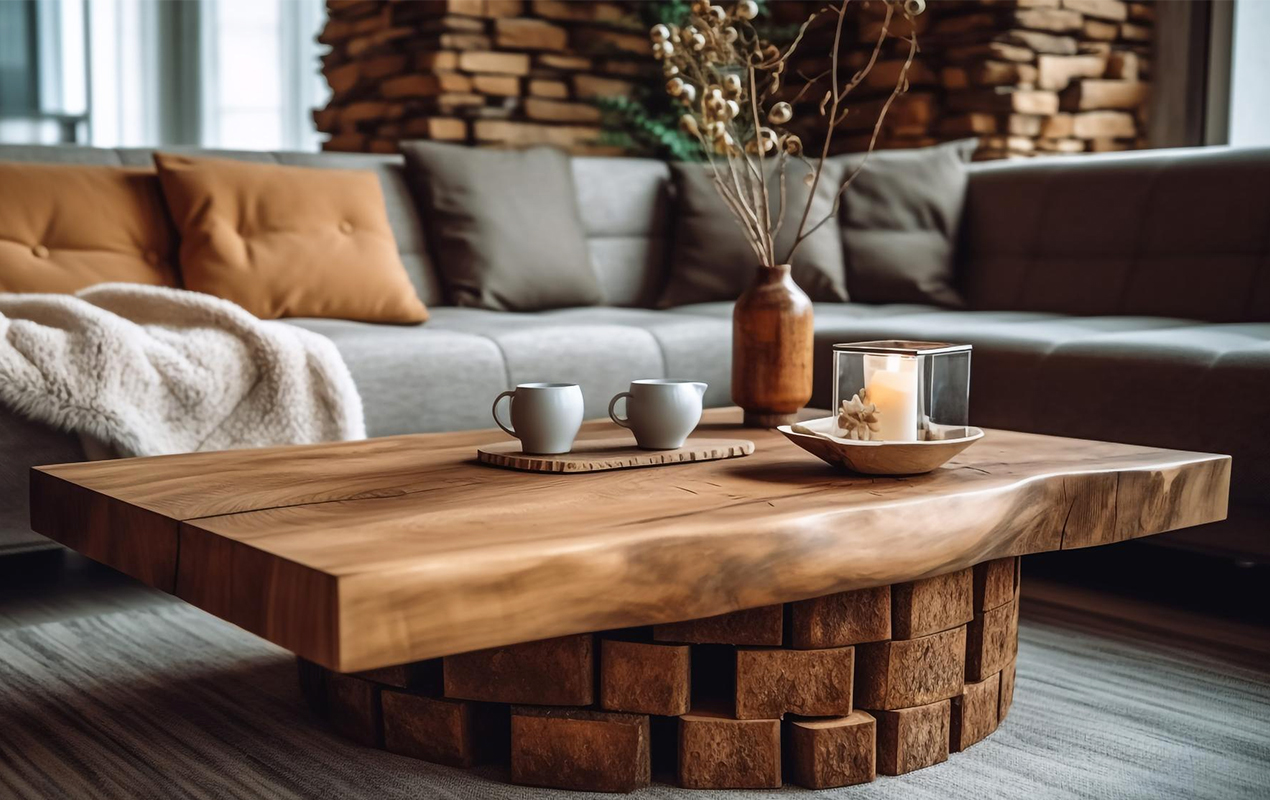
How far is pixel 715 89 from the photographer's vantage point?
175 cm

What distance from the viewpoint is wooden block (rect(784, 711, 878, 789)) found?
1306mm

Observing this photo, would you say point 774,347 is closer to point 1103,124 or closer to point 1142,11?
point 1103,124

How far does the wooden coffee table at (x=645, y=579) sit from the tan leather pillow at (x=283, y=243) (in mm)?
1147

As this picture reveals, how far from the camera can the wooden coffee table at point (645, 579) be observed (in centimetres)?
102

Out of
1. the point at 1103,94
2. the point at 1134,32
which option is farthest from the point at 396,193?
the point at 1134,32

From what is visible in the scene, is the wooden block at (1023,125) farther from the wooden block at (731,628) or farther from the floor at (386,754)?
the wooden block at (731,628)

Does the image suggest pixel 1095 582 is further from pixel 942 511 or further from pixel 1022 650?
pixel 942 511

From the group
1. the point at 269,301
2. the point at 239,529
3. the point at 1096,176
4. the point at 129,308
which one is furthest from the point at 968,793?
the point at 1096,176

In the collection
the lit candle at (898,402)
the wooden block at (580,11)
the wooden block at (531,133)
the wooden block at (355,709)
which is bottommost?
the wooden block at (355,709)

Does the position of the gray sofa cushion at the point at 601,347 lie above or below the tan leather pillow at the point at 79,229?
below

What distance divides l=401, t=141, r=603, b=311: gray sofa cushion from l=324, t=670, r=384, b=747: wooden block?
1677 millimetres

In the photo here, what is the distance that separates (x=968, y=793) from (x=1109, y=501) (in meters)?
0.36

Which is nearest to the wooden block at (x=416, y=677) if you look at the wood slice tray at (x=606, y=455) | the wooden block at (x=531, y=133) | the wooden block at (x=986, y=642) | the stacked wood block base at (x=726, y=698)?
the stacked wood block base at (x=726, y=698)

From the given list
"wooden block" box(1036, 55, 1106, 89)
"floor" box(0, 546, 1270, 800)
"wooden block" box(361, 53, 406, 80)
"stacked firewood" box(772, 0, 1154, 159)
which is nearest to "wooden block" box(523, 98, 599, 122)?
"wooden block" box(361, 53, 406, 80)
